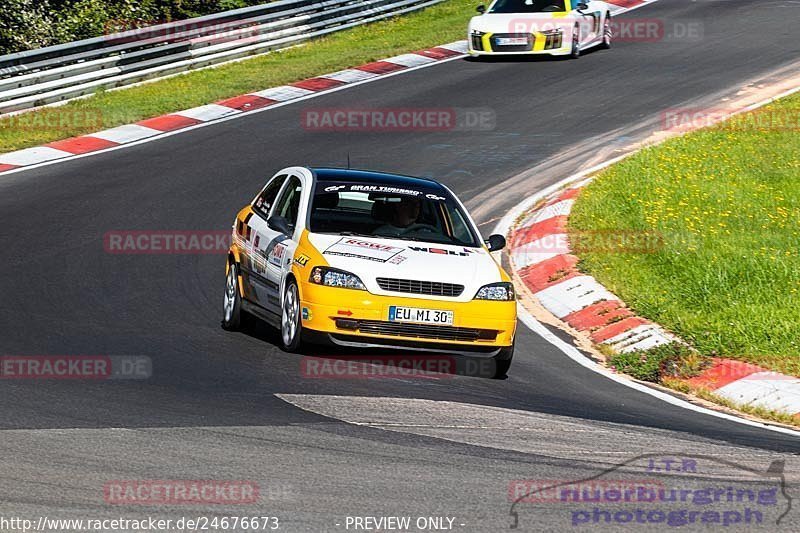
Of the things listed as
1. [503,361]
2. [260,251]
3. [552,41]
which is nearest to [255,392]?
[503,361]

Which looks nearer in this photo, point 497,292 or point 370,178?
point 497,292

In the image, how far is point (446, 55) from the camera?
2605 centimetres

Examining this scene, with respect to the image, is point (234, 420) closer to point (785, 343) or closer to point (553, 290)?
point (785, 343)

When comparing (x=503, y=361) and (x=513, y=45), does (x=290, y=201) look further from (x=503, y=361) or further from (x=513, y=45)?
(x=513, y=45)

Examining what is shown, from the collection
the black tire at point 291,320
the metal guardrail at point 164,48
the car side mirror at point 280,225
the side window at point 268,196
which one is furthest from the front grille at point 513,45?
the black tire at point 291,320

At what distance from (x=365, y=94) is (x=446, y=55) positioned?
12.6 feet

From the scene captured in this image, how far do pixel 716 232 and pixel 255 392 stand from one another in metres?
6.91

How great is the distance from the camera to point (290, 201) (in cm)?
1175

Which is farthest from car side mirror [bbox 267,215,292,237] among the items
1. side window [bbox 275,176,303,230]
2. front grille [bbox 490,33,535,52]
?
front grille [bbox 490,33,535,52]

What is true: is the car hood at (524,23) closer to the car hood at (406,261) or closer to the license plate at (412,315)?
the car hood at (406,261)

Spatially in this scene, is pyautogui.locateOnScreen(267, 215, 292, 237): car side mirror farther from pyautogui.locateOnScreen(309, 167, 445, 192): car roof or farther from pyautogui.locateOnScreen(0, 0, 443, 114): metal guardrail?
pyautogui.locateOnScreen(0, 0, 443, 114): metal guardrail

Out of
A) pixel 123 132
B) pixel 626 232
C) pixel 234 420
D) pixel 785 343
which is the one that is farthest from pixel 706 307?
pixel 123 132

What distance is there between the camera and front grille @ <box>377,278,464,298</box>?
33.8 feet

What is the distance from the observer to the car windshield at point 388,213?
36.9 feet
